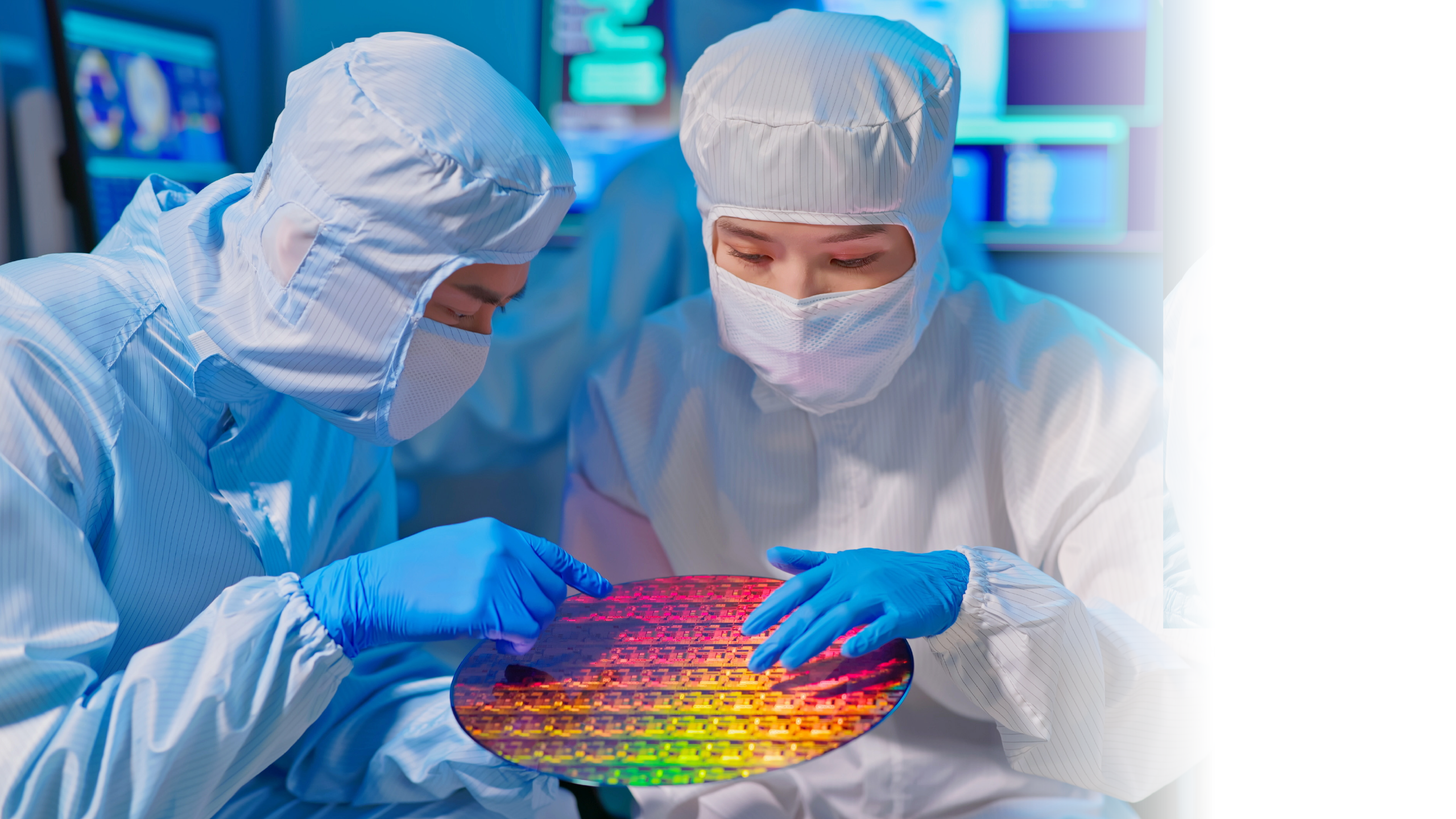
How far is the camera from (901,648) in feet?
3.84

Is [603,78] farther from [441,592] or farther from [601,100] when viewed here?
[441,592]

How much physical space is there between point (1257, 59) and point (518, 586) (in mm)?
940

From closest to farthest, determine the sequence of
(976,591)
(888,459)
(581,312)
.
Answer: (976,591) < (888,459) < (581,312)

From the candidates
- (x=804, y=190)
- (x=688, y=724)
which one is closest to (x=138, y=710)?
(x=688, y=724)

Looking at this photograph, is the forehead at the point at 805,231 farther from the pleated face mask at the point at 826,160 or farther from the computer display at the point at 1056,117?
the computer display at the point at 1056,117

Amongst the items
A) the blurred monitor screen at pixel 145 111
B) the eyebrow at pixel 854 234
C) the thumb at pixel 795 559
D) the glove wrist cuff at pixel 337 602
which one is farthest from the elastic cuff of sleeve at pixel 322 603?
the blurred monitor screen at pixel 145 111

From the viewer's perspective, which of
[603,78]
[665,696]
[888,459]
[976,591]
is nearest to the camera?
[665,696]

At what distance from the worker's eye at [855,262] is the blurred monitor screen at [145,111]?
151 cm

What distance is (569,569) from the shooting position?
49.6 inches

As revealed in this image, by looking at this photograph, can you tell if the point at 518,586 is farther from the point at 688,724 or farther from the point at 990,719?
the point at 990,719

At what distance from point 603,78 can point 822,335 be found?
3.28 ft

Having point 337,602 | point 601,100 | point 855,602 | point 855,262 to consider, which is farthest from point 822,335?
point 601,100

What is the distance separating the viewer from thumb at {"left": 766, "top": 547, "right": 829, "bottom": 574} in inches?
47.7

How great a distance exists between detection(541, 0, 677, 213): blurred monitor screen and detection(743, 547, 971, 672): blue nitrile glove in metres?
1.07
